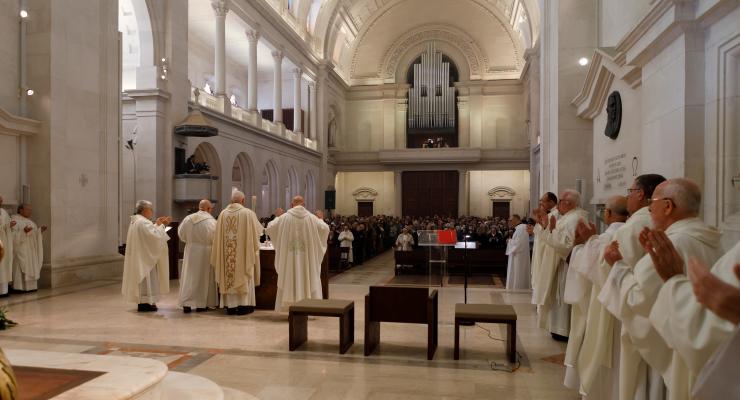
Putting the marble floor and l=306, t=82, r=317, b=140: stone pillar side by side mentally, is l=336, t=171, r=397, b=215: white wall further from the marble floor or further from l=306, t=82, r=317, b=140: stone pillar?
the marble floor

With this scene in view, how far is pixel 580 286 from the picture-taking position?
14.0 feet

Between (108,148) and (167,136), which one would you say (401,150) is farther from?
(108,148)

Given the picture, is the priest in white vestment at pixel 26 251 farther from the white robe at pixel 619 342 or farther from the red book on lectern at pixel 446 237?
the white robe at pixel 619 342

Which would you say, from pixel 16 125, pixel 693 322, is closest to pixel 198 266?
pixel 16 125

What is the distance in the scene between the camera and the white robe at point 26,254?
364 inches

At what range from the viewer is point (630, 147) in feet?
24.0

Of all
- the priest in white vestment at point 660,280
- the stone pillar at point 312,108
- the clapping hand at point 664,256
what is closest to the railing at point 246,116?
the stone pillar at point 312,108

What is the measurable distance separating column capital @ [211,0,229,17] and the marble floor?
11.6 metres

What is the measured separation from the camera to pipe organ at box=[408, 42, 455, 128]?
32562 millimetres

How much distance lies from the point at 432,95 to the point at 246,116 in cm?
1491

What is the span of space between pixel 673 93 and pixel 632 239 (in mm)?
2491

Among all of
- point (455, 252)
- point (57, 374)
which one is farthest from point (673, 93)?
point (455, 252)

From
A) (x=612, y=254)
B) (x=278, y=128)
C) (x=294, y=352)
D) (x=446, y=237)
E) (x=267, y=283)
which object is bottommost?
(x=294, y=352)

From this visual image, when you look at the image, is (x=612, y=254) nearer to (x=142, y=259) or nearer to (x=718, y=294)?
(x=718, y=294)
